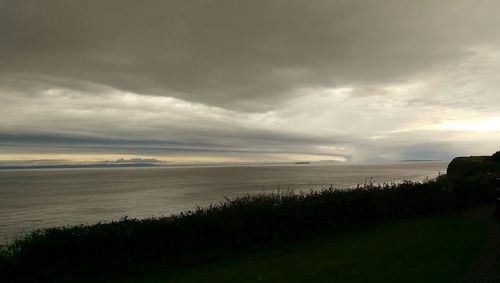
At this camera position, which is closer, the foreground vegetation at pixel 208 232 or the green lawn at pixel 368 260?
the green lawn at pixel 368 260

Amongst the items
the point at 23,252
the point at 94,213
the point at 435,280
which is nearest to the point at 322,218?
the point at 435,280

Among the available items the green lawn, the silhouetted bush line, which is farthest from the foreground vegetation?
the green lawn

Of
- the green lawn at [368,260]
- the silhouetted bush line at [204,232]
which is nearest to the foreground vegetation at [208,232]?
the silhouetted bush line at [204,232]

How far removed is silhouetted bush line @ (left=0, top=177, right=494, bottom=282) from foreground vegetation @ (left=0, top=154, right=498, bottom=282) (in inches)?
1.3

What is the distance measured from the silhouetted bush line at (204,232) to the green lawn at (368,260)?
1.08 m

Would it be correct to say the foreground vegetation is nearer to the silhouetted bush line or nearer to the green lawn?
the silhouetted bush line

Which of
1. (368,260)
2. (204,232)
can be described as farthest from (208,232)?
(368,260)

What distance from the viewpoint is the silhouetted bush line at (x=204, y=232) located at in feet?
49.4

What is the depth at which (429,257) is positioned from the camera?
1256 centimetres

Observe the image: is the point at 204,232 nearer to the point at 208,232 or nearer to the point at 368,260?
the point at 208,232

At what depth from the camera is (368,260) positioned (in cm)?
1333

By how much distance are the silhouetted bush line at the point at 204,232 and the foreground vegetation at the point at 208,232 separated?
3cm

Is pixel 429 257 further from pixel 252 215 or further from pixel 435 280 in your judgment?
pixel 252 215

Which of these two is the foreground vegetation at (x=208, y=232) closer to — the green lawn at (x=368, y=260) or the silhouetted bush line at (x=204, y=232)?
the silhouetted bush line at (x=204, y=232)
